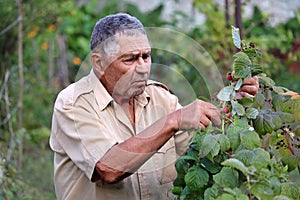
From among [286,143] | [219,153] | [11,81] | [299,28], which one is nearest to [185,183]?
[219,153]

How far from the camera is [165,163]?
3.21 metres

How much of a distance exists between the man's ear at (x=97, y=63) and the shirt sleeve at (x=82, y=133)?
14cm

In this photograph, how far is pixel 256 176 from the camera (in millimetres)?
2256

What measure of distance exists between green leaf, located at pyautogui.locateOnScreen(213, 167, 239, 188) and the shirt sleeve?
672 mm

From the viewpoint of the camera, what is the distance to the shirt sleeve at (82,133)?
9.64 ft

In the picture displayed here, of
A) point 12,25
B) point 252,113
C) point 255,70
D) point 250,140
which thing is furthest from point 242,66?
point 12,25

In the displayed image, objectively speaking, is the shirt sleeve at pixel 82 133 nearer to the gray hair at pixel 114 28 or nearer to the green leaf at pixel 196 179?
the gray hair at pixel 114 28

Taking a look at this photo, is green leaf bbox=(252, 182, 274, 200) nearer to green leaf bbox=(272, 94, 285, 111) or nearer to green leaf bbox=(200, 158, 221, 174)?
green leaf bbox=(200, 158, 221, 174)

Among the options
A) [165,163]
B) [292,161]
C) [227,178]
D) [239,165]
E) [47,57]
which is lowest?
[47,57]

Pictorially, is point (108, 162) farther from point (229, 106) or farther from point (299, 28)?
point (299, 28)

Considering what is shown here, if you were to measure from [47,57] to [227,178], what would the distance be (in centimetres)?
618

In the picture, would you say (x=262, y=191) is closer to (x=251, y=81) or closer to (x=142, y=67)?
(x=251, y=81)

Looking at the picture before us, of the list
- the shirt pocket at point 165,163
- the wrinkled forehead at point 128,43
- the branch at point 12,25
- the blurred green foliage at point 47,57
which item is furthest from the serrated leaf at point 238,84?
the branch at point 12,25

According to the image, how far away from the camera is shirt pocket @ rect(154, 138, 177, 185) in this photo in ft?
10.4
